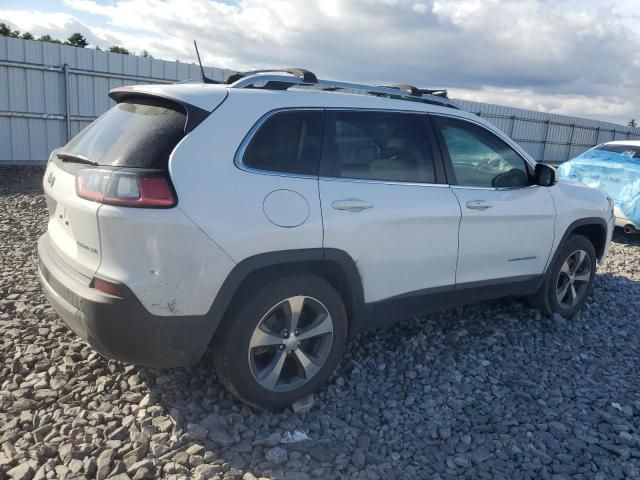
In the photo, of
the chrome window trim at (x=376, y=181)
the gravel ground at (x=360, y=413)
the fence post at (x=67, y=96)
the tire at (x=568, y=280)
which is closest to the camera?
the gravel ground at (x=360, y=413)

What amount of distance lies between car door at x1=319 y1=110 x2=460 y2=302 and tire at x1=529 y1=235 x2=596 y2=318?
52.7 inches

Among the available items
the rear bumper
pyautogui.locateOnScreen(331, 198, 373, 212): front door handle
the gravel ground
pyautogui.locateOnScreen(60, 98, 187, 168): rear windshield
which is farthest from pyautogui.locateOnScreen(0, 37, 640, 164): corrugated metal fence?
pyautogui.locateOnScreen(331, 198, 373, 212): front door handle

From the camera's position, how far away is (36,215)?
303 inches

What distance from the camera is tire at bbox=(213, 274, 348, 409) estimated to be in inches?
117

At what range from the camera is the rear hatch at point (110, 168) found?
2670 mm

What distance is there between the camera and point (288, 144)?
10.3 feet

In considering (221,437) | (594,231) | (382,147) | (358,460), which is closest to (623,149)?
(594,231)

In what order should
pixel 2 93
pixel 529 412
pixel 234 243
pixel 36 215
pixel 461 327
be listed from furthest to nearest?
pixel 2 93 → pixel 36 215 → pixel 461 327 → pixel 529 412 → pixel 234 243

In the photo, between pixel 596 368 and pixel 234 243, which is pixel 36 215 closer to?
pixel 234 243

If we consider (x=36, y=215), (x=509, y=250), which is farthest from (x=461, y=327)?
(x=36, y=215)

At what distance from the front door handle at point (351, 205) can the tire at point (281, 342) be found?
1.37 feet

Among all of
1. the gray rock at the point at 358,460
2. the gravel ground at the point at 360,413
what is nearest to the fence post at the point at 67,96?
the gravel ground at the point at 360,413

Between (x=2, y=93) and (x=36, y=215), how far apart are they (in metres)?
4.95

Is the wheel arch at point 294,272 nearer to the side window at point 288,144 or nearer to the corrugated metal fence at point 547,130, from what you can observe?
the side window at point 288,144
